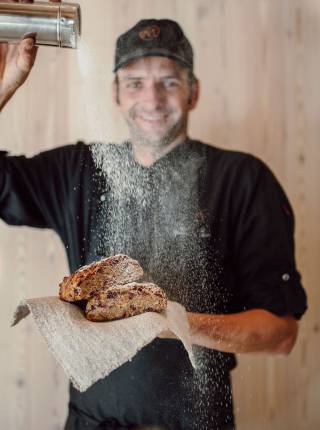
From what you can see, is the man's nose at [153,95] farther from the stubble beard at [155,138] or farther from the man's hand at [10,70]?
the man's hand at [10,70]

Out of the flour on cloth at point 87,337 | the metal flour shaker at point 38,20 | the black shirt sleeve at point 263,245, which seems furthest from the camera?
the black shirt sleeve at point 263,245

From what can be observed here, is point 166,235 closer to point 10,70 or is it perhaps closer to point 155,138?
point 155,138

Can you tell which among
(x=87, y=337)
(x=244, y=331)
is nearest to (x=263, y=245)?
(x=244, y=331)

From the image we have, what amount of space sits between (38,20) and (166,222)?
0.42 m

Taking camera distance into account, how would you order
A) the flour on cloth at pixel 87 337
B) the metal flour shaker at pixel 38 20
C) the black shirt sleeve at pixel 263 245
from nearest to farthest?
the flour on cloth at pixel 87 337 < the metal flour shaker at pixel 38 20 < the black shirt sleeve at pixel 263 245

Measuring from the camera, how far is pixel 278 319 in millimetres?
1092

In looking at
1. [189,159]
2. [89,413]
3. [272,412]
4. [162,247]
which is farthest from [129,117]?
[272,412]

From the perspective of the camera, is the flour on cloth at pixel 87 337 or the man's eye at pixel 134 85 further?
the man's eye at pixel 134 85

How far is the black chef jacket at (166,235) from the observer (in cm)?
98

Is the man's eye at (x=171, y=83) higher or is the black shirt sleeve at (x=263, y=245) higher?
the man's eye at (x=171, y=83)

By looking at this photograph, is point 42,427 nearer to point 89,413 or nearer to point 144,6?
point 89,413

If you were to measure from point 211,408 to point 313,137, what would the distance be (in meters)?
0.59

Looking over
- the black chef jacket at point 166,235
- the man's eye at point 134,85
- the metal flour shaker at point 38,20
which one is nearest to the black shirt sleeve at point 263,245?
the black chef jacket at point 166,235

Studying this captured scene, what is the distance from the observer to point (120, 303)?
0.88 metres
